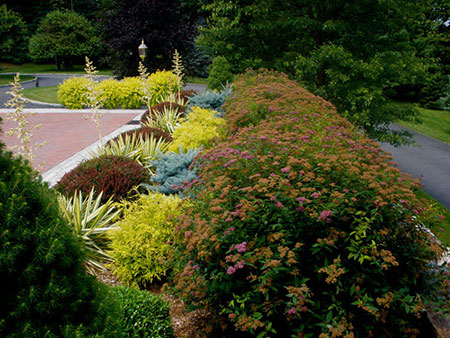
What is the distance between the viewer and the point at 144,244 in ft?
13.9

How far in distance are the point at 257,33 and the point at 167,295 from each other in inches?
341

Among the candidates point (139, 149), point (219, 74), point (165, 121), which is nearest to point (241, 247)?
point (139, 149)

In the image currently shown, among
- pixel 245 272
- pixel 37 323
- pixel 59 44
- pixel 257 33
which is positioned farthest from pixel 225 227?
pixel 59 44

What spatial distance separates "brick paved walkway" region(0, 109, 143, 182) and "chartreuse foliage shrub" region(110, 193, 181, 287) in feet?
14.6

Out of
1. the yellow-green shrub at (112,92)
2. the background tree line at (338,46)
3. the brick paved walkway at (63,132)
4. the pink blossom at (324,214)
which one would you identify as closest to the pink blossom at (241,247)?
the pink blossom at (324,214)

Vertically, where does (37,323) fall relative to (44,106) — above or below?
above

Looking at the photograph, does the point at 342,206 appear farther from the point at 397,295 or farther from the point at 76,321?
the point at 76,321

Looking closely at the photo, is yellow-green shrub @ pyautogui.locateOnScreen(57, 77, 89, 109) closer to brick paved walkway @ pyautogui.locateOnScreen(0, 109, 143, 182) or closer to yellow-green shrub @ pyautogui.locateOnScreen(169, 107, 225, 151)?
brick paved walkway @ pyautogui.locateOnScreen(0, 109, 143, 182)

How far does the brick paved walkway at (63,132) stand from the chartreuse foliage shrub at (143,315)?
18.8ft

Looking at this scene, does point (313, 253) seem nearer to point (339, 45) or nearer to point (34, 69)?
point (339, 45)

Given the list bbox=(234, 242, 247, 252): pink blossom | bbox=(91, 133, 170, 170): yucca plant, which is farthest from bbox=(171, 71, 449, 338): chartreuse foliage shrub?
bbox=(91, 133, 170, 170): yucca plant

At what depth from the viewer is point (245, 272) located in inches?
117

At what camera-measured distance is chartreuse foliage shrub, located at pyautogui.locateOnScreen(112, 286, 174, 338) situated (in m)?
3.06

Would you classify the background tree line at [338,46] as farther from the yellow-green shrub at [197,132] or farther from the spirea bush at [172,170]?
the spirea bush at [172,170]
